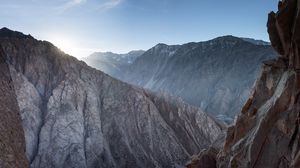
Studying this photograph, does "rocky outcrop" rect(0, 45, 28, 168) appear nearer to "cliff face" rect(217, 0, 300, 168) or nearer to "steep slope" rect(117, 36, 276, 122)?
"cliff face" rect(217, 0, 300, 168)

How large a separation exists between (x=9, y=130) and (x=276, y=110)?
14.7 m

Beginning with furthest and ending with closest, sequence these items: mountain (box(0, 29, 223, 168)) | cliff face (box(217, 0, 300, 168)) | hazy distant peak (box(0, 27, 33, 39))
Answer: hazy distant peak (box(0, 27, 33, 39))
mountain (box(0, 29, 223, 168))
cliff face (box(217, 0, 300, 168))

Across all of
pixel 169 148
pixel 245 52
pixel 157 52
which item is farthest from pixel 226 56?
pixel 169 148

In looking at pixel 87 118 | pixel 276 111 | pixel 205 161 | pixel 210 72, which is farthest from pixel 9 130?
pixel 210 72

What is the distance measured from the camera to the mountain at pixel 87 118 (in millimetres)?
62469

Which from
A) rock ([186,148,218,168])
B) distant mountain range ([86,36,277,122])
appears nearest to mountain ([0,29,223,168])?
rock ([186,148,218,168])

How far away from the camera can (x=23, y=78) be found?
218 ft

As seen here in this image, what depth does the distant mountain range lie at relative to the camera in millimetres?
134500

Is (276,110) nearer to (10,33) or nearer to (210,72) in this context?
(10,33)

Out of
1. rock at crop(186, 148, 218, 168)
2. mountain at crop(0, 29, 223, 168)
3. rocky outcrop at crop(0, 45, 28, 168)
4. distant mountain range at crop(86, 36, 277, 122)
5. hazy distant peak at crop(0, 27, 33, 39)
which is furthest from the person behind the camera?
distant mountain range at crop(86, 36, 277, 122)

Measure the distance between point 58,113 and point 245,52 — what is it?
339 feet

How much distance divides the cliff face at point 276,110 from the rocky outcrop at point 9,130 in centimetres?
1265

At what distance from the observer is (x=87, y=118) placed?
68.9 m

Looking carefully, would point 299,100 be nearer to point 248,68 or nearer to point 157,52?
point 248,68
